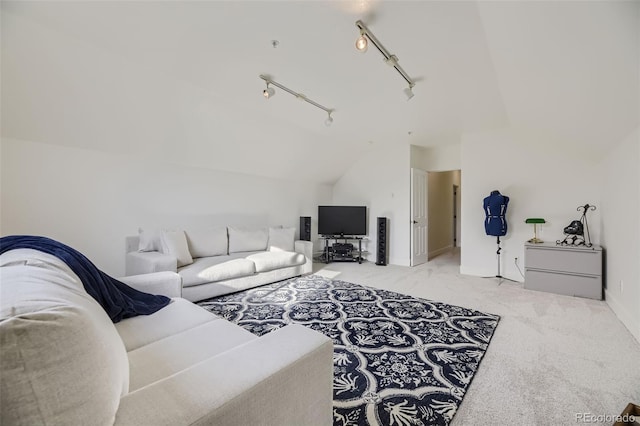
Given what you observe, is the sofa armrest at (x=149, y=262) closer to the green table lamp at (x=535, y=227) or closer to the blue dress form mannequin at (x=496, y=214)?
the blue dress form mannequin at (x=496, y=214)

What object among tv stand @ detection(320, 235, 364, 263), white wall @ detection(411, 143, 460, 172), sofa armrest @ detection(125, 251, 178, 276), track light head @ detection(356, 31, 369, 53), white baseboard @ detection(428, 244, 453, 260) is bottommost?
white baseboard @ detection(428, 244, 453, 260)

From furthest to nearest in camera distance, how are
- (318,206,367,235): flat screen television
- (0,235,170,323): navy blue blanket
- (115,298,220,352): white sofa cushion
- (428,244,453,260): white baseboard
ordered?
(428,244,453,260): white baseboard
(318,206,367,235): flat screen television
(115,298,220,352): white sofa cushion
(0,235,170,323): navy blue blanket

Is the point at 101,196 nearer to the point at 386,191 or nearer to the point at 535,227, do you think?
the point at 386,191

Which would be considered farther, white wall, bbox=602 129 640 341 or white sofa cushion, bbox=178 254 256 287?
white sofa cushion, bbox=178 254 256 287

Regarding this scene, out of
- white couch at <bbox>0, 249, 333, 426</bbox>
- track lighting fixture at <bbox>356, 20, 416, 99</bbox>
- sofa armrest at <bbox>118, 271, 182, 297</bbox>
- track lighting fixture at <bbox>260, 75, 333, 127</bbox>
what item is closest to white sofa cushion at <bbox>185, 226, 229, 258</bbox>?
sofa armrest at <bbox>118, 271, 182, 297</bbox>

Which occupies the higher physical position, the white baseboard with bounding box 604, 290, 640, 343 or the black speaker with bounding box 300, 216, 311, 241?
the black speaker with bounding box 300, 216, 311, 241

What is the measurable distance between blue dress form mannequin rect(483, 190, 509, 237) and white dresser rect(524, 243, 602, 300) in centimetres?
47

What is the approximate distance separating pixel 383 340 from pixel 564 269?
3224mm

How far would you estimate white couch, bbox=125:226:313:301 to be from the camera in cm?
326

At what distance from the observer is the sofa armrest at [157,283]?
6.97 feet

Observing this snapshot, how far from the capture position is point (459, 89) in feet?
11.0

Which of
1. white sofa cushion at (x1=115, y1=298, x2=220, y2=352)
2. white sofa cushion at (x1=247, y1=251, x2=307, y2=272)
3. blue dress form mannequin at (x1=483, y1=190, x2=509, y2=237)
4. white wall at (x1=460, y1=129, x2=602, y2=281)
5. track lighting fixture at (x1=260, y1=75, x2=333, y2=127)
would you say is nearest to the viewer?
white sofa cushion at (x1=115, y1=298, x2=220, y2=352)

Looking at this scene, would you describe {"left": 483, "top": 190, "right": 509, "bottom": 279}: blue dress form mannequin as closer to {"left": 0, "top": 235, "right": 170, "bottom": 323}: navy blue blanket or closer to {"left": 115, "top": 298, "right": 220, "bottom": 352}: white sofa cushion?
{"left": 115, "top": 298, "right": 220, "bottom": 352}: white sofa cushion

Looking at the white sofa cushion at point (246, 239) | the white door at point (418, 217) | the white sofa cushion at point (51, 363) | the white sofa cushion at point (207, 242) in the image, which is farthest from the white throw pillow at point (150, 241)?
the white door at point (418, 217)
